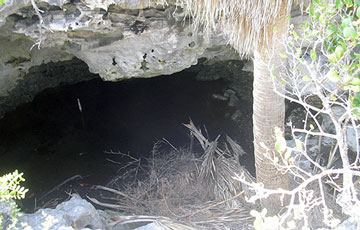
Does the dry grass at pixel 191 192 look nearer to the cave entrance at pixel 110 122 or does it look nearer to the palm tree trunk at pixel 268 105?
the palm tree trunk at pixel 268 105

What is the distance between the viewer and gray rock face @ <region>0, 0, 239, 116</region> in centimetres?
520

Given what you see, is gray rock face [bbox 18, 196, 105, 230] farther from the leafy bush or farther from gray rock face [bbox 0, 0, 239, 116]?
gray rock face [bbox 0, 0, 239, 116]

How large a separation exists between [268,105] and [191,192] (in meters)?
1.95

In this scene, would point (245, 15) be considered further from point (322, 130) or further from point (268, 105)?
point (322, 130)

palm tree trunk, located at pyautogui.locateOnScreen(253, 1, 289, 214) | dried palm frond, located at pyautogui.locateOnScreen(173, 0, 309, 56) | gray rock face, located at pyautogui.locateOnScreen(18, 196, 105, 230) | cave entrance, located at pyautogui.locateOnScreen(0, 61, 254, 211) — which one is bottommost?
cave entrance, located at pyautogui.locateOnScreen(0, 61, 254, 211)

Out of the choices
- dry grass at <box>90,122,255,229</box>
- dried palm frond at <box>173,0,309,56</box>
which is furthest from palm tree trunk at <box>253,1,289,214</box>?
dry grass at <box>90,122,255,229</box>

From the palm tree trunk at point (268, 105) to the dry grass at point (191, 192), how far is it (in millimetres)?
462

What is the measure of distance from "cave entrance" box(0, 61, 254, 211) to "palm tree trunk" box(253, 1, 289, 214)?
1.58 metres

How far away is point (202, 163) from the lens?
568 centimetres

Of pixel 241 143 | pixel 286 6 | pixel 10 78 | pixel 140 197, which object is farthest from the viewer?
pixel 10 78

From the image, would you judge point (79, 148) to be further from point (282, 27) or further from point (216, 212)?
point (282, 27)

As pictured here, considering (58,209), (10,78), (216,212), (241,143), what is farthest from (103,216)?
(10,78)

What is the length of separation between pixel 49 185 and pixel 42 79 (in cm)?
331

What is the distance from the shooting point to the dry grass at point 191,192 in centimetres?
483
